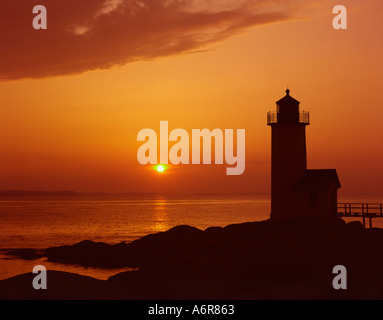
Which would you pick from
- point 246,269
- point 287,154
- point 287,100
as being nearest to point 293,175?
point 287,154

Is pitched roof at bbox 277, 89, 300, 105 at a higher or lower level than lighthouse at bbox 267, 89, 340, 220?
higher

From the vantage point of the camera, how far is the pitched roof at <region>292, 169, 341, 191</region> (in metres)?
42.1

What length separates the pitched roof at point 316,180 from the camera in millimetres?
42062

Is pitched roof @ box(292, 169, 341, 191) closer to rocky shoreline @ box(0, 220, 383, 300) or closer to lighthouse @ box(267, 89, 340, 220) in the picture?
lighthouse @ box(267, 89, 340, 220)

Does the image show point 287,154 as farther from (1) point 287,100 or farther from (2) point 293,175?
(1) point 287,100

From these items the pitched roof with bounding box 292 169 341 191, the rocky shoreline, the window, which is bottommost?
the rocky shoreline

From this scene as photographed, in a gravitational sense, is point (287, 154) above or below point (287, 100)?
below

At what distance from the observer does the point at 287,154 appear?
140 feet

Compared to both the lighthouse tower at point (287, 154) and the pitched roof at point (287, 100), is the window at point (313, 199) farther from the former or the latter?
the pitched roof at point (287, 100)

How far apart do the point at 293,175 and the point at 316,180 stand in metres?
1.69

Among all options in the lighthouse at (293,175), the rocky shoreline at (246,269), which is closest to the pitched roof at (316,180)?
the lighthouse at (293,175)

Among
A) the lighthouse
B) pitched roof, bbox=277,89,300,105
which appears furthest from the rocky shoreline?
pitched roof, bbox=277,89,300,105

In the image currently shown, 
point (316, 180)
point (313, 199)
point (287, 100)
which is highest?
point (287, 100)
